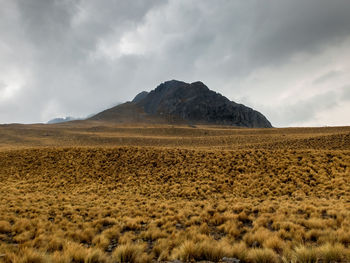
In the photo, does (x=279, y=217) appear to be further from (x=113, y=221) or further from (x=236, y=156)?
(x=236, y=156)

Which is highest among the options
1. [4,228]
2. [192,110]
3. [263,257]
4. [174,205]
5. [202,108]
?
[202,108]

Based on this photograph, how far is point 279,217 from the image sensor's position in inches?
265

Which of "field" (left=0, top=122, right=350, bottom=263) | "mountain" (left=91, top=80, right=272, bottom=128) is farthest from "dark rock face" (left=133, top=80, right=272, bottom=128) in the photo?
"field" (left=0, top=122, right=350, bottom=263)

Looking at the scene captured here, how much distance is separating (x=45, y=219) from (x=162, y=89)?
17411 cm

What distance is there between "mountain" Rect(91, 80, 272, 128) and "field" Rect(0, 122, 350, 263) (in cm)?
10307

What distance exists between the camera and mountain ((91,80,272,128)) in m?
129

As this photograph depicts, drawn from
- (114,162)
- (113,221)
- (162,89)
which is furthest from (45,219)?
(162,89)

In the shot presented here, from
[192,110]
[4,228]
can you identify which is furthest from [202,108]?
[4,228]

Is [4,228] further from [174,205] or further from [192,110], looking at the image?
[192,110]

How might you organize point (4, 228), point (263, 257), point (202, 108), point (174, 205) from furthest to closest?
point (202, 108)
point (174, 205)
point (4, 228)
point (263, 257)

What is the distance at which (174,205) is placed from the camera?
31.8 feet

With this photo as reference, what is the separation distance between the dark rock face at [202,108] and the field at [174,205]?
338 feet

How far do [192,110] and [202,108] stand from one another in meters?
8.30

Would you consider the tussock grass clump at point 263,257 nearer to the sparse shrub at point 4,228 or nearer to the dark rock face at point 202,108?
the sparse shrub at point 4,228
